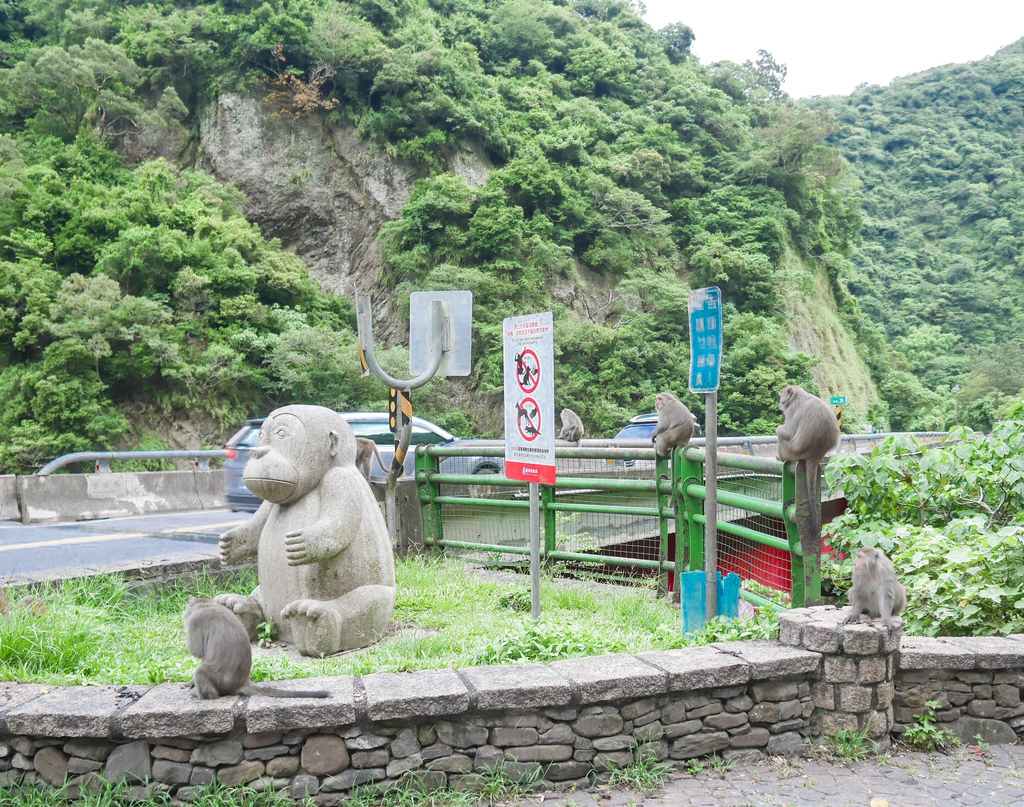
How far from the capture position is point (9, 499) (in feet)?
39.9

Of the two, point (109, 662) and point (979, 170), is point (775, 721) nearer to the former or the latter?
point (109, 662)

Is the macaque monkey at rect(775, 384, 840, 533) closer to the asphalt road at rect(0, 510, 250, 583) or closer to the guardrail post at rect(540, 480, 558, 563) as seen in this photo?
the guardrail post at rect(540, 480, 558, 563)

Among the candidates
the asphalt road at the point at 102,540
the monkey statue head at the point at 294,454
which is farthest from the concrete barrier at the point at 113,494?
the monkey statue head at the point at 294,454

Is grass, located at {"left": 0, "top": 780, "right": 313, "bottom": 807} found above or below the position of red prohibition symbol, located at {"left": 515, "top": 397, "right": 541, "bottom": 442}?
below

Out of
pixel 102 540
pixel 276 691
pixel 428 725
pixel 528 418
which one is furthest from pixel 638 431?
pixel 276 691

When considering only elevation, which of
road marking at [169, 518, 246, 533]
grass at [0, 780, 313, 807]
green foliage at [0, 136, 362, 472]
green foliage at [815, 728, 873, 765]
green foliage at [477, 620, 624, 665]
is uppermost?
green foliage at [0, 136, 362, 472]

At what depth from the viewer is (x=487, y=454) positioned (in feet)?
25.6

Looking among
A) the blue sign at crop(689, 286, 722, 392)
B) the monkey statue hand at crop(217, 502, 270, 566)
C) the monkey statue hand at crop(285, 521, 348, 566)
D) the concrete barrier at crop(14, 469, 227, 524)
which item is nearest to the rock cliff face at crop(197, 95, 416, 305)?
the concrete barrier at crop(14, 469, 227, 524)

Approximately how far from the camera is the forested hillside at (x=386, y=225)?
24.7 meters

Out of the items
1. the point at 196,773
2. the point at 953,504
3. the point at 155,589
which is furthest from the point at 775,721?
the point at 155,589

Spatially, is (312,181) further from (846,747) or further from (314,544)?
(846,747)

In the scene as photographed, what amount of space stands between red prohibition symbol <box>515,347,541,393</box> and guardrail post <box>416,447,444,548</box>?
9.94ft

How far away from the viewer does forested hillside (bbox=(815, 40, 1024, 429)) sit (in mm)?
41562

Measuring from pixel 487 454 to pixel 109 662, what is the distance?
418 cm
